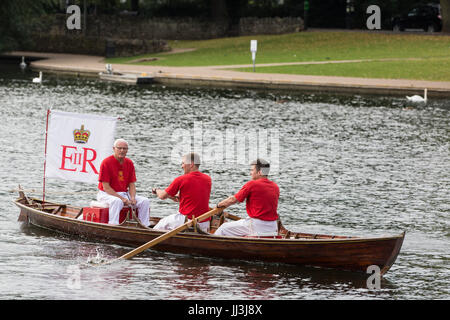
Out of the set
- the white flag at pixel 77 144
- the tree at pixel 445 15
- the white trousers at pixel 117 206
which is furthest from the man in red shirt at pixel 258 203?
the tree at pixel 445 15

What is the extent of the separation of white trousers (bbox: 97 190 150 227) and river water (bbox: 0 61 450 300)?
656 mm

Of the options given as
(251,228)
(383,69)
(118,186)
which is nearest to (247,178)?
(118,186)

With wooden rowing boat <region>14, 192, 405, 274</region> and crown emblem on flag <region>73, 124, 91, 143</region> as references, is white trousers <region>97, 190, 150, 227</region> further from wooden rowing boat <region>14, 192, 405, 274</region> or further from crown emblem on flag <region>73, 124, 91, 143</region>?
crown emblem on flag <region>73, 124, 91, 143</region>

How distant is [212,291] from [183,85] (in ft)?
109

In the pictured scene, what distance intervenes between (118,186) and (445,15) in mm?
51830

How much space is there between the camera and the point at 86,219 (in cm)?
1803

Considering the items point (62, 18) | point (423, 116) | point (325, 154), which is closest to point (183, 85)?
point (423, 116)

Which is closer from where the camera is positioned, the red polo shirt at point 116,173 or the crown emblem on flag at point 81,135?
the red polo shirt at point 116,173

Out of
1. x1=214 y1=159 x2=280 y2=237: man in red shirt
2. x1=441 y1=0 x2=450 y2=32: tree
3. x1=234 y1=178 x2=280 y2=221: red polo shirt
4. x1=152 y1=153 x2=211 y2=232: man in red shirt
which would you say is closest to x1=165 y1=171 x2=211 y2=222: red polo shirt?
x1=152 y1=153 x2=211 y2=232: man in red shirt

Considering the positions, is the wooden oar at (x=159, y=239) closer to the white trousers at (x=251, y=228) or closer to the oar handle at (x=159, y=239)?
the oar handle at (x=159, y=239)

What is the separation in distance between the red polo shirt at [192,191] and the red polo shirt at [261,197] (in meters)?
0.89

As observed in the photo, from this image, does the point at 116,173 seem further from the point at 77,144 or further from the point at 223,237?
the point at 223,237

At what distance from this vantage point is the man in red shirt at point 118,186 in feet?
57.7
